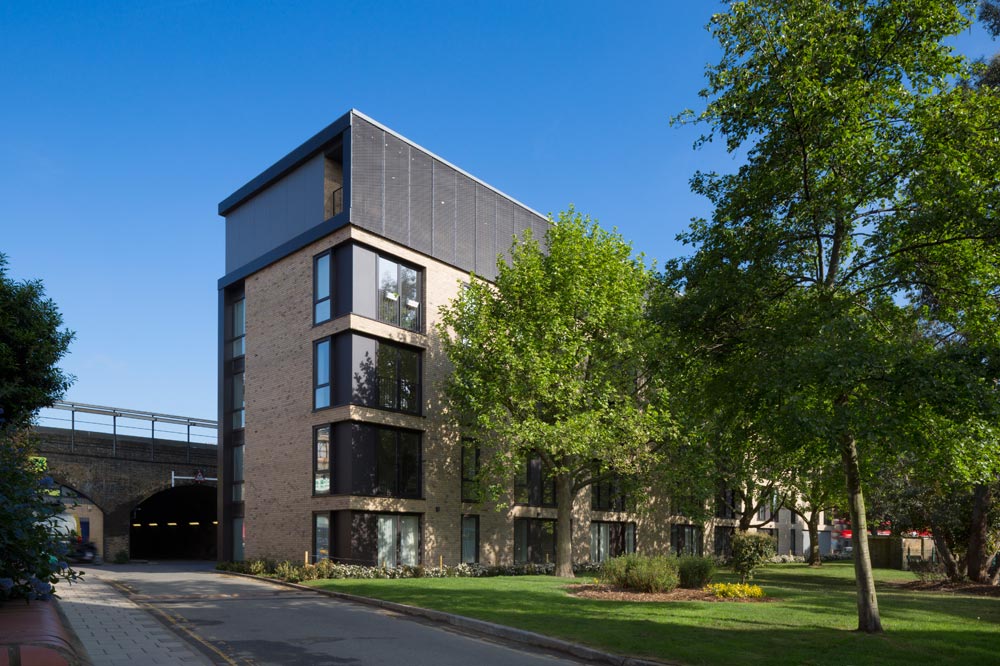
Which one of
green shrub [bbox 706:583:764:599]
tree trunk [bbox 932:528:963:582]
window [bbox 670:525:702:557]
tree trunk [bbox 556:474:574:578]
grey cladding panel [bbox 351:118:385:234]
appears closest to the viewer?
green shrub [bbox 706:583:764:599]

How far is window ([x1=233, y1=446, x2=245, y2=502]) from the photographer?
33.3m

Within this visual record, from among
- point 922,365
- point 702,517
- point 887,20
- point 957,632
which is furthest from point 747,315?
point 702,517

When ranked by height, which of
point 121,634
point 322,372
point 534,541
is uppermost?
point 322,372

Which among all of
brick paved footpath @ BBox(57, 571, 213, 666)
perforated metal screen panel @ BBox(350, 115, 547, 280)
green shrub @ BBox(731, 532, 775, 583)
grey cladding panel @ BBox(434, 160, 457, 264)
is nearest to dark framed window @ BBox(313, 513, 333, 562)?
brick paved footpath @ BBox(57, 571, 213, 666)

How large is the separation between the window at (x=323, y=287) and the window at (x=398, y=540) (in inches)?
292

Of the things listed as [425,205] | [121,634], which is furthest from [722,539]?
[121,634]

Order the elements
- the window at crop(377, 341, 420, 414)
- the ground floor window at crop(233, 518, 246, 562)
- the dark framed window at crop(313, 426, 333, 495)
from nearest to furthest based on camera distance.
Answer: the dark framed window at crop(313, 426, 333, 495), the window at crop(377, 341, 420, 414), the ground floor window at crop(233, 518, 246, 562)

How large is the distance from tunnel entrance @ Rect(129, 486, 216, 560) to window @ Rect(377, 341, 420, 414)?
20821 millimetres

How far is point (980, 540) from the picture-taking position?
2492 centimetres

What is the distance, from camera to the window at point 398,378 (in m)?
28.6

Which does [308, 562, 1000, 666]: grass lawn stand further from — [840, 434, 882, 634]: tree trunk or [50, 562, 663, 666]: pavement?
[50, 562, 663, 666]: pavement

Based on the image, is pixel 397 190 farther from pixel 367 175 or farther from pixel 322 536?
pixel 322 536

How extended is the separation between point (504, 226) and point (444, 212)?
157 inches

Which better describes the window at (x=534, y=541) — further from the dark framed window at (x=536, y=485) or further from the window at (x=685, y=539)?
the window at (x=685, y=539)
